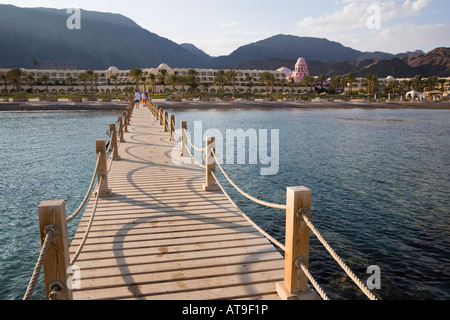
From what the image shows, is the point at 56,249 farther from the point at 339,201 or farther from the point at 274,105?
the point at 274,105

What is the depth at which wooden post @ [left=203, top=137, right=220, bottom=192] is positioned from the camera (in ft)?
27.6

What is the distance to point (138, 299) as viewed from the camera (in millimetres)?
3984

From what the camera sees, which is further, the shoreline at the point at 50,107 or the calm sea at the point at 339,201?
the shoreline at the point at 50,107

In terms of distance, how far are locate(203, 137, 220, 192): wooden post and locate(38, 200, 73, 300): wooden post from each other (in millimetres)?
5321

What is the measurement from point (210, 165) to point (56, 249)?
18.1 ft

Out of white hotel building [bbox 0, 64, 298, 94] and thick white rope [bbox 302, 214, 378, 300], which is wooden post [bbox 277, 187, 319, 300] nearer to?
thick white rope [bbox 302, 214, 378, 300]

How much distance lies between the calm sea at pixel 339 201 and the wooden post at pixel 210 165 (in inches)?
84.4

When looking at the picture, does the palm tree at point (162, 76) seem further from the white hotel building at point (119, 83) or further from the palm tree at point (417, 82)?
the palm tree at point (417, 82)

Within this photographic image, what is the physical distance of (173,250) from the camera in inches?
209

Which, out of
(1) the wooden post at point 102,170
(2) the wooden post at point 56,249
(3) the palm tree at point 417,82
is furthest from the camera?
(3) the palm tree at point 417,82

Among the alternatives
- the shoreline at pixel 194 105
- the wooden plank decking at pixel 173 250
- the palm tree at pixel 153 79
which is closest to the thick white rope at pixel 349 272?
Answer: the wooden plank decking at pixel 173 250

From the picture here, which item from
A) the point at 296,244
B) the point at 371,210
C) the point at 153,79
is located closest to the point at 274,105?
the point at 153,79

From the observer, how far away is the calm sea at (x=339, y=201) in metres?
7.24

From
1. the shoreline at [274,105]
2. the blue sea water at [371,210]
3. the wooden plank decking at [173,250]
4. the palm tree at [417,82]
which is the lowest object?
the blue sea water at [371,210]
